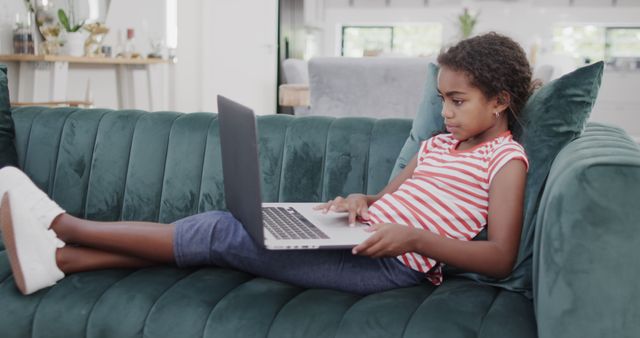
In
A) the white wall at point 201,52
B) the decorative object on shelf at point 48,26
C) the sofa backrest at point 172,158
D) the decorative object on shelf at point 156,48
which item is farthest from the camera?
the decorative object on shelf at point 156,48

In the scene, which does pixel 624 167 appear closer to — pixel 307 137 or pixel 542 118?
pixel 542 118

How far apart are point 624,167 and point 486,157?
0.43 metres

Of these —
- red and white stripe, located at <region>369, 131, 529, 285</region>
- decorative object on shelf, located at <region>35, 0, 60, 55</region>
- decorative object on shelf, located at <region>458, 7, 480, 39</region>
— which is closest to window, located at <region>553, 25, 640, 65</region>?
decorative object on shelf, located at <region>458, 7, 480, 39</region>

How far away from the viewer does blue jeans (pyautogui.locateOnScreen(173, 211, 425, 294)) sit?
1.39 metres

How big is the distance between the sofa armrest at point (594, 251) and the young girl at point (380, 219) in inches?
10.0

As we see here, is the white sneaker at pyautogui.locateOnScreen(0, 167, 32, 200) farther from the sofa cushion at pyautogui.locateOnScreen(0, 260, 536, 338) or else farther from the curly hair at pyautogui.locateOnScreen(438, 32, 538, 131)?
the curly hair at pyautogui.locateOnScreen(438, 32, 538, 131)

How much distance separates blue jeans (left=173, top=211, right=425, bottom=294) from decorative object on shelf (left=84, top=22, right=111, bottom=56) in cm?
334

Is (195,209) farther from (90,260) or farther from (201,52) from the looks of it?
(201,52)

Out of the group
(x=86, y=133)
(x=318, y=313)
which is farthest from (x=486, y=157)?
(x=86, y=133)

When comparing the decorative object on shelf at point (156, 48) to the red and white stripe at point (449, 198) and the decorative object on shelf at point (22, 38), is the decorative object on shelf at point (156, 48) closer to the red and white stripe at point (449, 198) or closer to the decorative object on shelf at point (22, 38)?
the decorative object on shelf at point (22, 38)

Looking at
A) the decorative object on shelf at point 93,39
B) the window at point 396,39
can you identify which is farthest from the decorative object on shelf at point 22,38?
the window at point 396,39

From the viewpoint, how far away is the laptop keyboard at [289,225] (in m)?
1.28

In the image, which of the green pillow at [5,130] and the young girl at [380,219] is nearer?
the young girl at [380,219]

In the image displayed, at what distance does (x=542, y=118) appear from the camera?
141 cm
